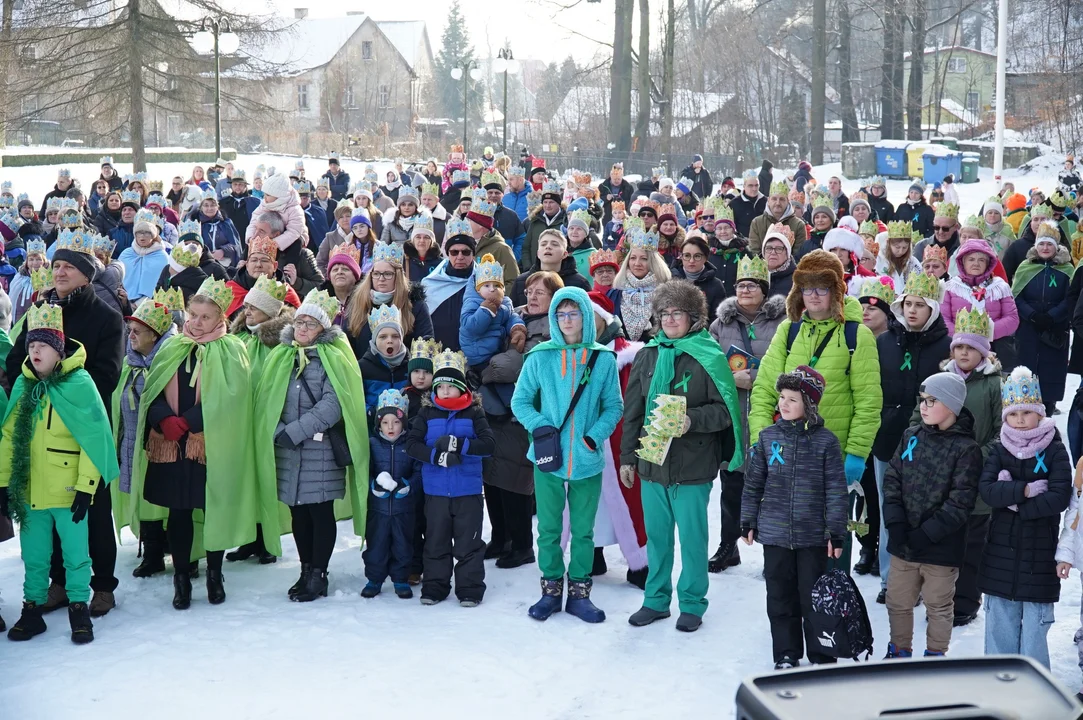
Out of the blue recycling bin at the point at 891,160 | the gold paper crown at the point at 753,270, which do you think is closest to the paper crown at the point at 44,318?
the gold paper crown at the point at 753,270

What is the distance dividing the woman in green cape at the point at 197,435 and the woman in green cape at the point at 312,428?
183 millimetres

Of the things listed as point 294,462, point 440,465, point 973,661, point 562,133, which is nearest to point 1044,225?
point 440,465

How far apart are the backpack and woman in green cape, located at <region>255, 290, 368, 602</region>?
277 cm

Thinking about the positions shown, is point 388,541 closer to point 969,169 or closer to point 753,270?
point 753,270

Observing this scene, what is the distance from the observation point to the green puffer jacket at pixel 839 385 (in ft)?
20.4

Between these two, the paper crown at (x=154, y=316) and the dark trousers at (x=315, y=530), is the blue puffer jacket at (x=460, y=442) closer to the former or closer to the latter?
the dark trousers at (x=315, y=530)

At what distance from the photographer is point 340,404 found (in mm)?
6828

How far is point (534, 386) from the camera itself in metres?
6.76

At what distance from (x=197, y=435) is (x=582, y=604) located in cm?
236

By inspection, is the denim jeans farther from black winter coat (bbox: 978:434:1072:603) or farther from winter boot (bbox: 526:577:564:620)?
winter boot (bbox: 526:577:564:620)

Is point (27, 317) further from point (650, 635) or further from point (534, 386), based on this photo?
point (650, 635)

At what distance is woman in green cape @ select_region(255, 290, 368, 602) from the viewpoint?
680 cm

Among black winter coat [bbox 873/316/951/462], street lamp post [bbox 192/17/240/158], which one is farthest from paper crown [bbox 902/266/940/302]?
street lamp post [bbox 192/17/240/158]

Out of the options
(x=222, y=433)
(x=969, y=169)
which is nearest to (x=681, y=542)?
(x=222, y=433)
